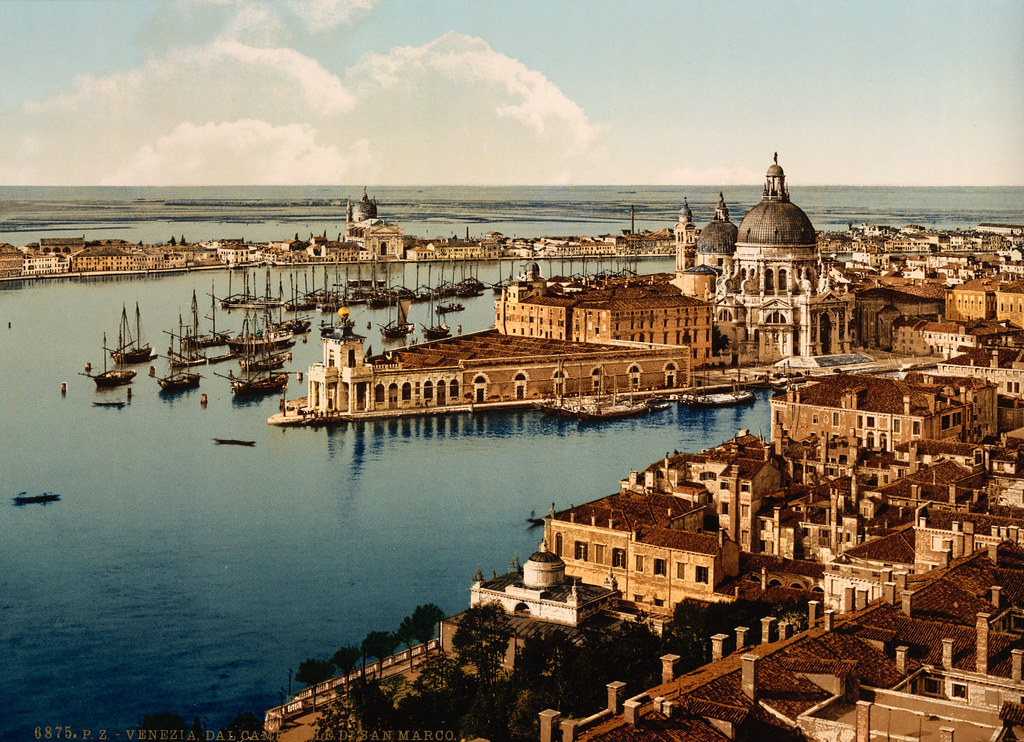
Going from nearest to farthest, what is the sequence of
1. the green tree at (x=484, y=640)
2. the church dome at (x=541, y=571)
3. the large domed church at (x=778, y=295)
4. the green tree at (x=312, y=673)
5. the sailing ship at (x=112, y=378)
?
1. the green tree at (x=484, y=640)
2. the green tree at (x=312, y=673)
3. the church dome at (x=541, y=571)
4. the sailing ship at (x=112, y=378)
5. the large domed church at (x=778, y=295)

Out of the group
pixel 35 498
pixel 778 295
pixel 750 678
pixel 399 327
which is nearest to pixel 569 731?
pixel 750 678

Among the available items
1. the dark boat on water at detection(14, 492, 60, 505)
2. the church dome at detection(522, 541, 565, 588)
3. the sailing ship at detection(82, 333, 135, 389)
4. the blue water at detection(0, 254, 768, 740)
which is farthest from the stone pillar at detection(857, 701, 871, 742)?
the sailing ship at detection(82, 333, 135, 389)

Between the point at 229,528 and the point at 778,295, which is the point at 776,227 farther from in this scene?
the point at 229,528

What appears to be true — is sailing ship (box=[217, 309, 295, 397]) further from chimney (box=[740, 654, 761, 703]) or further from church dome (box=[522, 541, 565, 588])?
chimney (box=[740, 654, 761, 703])

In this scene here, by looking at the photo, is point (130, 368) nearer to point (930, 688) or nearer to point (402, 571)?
point (402, 571)

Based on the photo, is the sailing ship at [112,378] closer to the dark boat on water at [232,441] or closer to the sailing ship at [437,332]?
the dark boat on water at [232,441]

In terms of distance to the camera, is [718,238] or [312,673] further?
[718,238]

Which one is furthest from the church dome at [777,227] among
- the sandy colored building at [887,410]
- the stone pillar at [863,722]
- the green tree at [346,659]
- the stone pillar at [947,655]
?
the stone pillar at [863,722]
